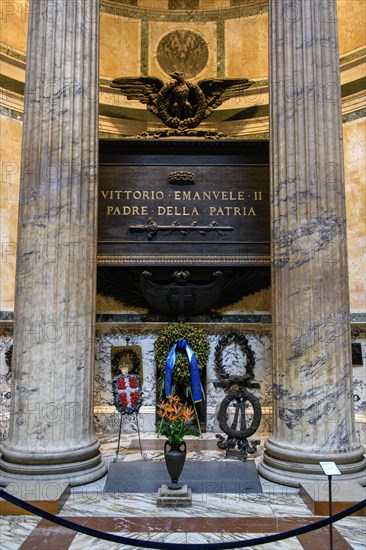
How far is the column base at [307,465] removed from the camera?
5801mm

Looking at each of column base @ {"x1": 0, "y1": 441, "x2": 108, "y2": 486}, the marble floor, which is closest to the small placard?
the marble floor

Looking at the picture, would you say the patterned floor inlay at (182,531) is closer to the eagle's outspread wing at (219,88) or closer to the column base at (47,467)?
the column base at (47,467)

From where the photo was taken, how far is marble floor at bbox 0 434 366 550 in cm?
449

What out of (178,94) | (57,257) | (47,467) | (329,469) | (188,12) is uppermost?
(188,12)

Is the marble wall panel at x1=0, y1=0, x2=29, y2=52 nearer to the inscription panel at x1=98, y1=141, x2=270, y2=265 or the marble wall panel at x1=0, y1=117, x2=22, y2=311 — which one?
the marble wall panel at x1=0, y1=117, x2=22, y2=311

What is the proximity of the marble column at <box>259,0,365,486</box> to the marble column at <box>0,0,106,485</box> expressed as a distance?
2286 mm

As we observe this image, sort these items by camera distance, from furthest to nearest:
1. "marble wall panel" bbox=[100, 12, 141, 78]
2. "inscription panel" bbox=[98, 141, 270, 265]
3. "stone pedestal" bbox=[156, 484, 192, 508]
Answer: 1. "marble wall panel" bbox=[100, 12, 141, 78]
2. "inscription panel" bbox=[98, 141, 270, 265]
3. "stone pedestal" bbox=[156, 484, 192, 508]

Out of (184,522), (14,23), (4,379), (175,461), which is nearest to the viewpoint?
(184,522)

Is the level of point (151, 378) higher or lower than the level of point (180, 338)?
lower

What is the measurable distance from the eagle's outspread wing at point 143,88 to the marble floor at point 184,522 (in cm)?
674

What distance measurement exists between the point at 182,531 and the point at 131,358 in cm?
457

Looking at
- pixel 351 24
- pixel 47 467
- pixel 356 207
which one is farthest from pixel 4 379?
pixel 351 24

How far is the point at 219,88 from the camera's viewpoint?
9.76 m

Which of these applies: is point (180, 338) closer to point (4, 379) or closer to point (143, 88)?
point (4, 379)
